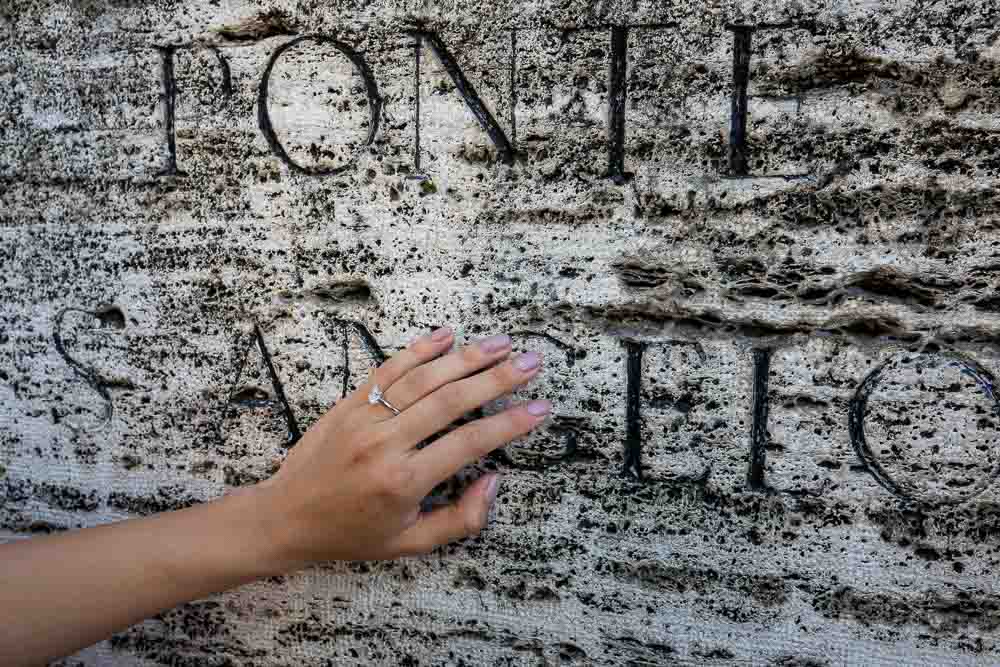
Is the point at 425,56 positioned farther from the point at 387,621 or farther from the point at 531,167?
the point at 387,621

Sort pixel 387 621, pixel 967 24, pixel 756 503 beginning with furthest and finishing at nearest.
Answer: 1. pixel 387 621
2. pixel 756 503
3. pixel 967 24

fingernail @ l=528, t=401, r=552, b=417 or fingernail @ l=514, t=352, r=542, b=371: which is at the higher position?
fingernail @ l=514, t=352, r=542, b=371

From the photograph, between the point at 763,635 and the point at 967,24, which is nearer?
the point at 967,24

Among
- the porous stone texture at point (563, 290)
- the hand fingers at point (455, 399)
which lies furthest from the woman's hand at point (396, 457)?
the porous stone texture at point (563, 290)

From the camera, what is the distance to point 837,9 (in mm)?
1062

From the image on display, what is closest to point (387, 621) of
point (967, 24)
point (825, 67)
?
point (825, 67)

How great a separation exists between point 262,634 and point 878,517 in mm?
1051

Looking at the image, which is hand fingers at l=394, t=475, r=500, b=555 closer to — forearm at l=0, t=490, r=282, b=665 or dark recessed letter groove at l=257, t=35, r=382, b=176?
forearm at l=0, t=490, r=282, b=665

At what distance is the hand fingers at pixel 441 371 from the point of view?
1.06 metres

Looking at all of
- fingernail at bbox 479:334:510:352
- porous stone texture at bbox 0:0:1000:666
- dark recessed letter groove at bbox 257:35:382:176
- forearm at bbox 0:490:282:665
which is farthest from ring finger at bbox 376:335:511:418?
dark recessed letter groove at bbox 257:35:382:176

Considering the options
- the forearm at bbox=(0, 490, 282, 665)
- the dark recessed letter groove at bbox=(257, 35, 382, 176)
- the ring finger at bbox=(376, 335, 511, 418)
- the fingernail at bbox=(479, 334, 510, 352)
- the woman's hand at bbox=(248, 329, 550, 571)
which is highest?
the dark recessed letter groove at bbox=(257, 35, 382, 176)

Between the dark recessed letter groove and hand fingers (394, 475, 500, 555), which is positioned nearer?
hand fingers (394, 475, 500, 555)

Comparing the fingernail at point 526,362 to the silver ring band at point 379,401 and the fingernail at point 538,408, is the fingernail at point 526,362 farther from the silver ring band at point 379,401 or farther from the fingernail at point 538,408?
the silver ring band at point 379,401

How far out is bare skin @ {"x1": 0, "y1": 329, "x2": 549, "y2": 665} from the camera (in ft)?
3.33
